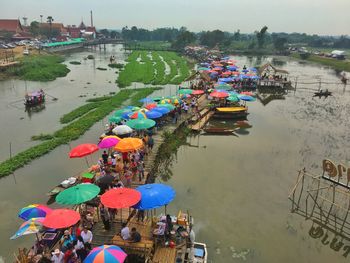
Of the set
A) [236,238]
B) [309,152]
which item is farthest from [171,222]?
[309,152]

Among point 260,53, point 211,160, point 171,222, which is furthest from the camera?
point 260,53

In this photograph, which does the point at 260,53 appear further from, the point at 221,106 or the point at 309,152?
the point at 309,152

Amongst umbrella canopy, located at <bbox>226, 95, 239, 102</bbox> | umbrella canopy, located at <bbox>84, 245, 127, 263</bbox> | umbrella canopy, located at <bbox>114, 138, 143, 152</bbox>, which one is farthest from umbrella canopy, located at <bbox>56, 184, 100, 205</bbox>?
umbrella canopy, located at <bbox>226, 95, 239, 102</bbox>

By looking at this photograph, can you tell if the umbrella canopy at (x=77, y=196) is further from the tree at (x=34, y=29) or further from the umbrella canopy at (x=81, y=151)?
the tree at (x=34, y=29)

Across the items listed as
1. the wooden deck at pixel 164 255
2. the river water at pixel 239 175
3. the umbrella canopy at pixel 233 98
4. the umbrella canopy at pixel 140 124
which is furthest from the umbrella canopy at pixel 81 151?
the umbrella canopy at pixel 233 98

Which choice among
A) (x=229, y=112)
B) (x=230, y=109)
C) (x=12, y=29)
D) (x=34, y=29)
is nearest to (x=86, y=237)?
(x=229, y=112)
